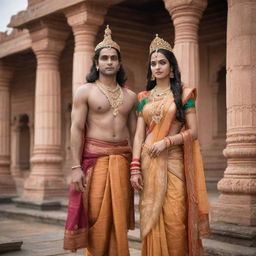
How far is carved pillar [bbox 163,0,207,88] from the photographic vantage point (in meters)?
7.95

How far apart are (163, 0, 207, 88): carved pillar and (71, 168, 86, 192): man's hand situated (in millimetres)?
4083

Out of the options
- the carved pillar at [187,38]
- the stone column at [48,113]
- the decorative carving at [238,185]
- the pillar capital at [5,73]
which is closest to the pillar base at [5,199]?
the stone column at [48,113]

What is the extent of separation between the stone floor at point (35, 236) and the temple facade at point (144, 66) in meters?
1.17

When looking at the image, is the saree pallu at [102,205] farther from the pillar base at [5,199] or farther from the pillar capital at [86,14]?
the pillar base at [5,199]

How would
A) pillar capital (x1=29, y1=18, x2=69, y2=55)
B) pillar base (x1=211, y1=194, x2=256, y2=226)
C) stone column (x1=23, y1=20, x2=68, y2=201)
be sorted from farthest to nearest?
1. stone column (x1=23, y1=20, x2=68, y2=201)
2. pillar capital (x1=29, y1=18, x2=69, y2=55)
3. pillar base (x1=211, y1=194, x2=256, y2=226)

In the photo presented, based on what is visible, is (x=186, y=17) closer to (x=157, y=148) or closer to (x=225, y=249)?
(x=225, y=249)

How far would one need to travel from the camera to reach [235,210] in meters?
6.23

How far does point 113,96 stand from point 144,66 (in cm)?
864

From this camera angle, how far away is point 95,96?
427cm

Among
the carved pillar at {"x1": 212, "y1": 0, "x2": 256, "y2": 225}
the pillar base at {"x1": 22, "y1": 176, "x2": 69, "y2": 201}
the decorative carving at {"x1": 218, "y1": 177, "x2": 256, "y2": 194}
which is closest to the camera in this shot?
the decorative carving at {"x1": 218, "y1": 177, "x2": 256, "y2": 194}

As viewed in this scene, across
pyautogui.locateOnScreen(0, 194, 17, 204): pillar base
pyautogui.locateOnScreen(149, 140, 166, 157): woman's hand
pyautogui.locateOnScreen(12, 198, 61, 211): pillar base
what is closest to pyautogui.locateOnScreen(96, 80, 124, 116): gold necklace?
pyautogui.locateOnScreen(149, 140, 166, 157): woman's hand

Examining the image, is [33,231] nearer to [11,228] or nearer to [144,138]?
[11,228]

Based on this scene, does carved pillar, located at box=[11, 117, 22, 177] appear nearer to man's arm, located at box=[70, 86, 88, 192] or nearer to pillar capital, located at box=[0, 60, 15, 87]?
pillar capital, located at box=[0, 60, 15, 87]

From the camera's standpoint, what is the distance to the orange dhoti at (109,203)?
13.6 feet
